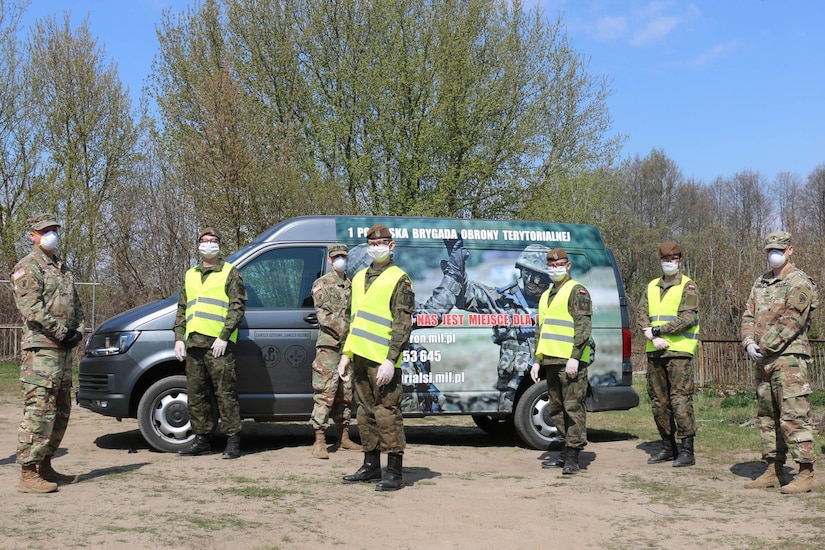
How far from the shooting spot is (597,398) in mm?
8984

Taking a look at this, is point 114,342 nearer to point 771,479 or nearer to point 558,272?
point 558,272

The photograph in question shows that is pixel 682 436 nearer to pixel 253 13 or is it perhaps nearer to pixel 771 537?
pixel 771 537

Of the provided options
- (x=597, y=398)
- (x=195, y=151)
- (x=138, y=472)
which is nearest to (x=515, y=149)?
(x=195, y=151)

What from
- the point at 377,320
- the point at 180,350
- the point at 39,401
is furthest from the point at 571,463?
the point at 39,401

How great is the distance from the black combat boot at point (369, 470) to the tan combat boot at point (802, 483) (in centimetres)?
322

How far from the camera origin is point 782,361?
6.96 metres

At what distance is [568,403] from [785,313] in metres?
1.99

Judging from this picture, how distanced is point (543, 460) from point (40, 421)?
14.7ft

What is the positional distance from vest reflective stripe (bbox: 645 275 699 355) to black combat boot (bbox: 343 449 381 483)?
9.54ft

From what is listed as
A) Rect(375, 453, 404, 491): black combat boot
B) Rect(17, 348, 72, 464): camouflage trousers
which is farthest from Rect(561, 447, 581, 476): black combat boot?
Rect(17, 348, 72, 464): camouflage trousers

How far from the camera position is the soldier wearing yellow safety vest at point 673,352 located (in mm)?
8133

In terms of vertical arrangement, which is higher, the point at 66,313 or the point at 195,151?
the point at 195,151

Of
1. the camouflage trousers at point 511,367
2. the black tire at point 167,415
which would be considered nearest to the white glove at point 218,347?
the black tire at point 167,415

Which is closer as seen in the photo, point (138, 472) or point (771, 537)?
point (771, 537)
